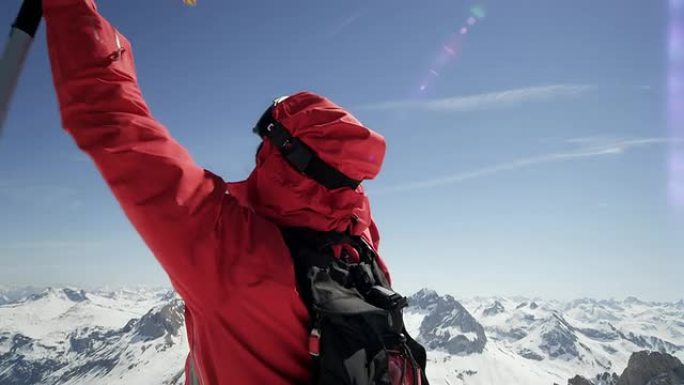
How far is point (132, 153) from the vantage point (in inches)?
95.8

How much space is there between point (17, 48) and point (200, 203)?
1.43 m

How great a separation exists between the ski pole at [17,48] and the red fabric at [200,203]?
23cm

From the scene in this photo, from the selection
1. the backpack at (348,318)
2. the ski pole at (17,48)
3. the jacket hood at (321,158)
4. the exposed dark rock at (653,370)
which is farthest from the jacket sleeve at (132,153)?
the exposed dark rock at (653,370)

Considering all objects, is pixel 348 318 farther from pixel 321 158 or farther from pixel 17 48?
pixel 17 48

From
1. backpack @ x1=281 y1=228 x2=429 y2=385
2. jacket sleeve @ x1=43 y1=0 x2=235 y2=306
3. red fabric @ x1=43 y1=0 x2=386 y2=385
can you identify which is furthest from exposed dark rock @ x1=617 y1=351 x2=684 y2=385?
jacket sleeve @ x1=43 y1=0 x2=235 y2=306

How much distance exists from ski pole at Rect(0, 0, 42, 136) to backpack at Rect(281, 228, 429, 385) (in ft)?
5.71

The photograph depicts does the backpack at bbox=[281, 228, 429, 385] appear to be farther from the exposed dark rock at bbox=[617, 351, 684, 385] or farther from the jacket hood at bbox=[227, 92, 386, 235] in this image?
the exposed dark rock at bbox=[617, 351, 684, 385]

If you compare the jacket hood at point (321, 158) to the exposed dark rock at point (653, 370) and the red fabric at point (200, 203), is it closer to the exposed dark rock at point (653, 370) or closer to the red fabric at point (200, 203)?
the red fabric at point (200, 203)

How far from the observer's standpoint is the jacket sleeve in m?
2.44

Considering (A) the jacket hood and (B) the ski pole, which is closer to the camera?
(B) the ski pole

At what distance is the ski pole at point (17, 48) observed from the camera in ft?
8.66

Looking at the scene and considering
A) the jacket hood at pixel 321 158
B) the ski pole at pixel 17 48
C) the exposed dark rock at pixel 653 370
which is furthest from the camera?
the exposed dark rock at pixel 653 370

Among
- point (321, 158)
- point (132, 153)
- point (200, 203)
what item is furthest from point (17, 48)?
point (321, 158)

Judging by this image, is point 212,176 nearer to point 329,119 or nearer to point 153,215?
point 153,215
